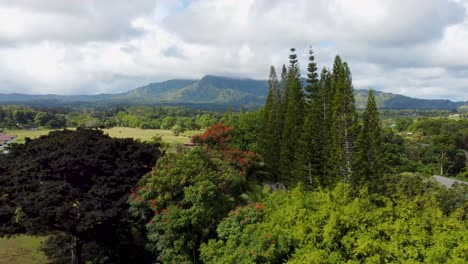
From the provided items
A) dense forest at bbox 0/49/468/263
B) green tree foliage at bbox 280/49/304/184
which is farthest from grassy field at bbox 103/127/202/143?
dense forest at bbox 0/49/468/263

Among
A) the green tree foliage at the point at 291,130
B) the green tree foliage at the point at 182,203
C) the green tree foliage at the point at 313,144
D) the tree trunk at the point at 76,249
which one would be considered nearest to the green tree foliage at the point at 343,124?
the green tree foliage at the point at 313,144

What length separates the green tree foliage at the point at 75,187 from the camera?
14305mm

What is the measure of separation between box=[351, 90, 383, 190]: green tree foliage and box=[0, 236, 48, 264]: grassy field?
780 inches

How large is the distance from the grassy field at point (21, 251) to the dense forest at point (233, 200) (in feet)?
2.56

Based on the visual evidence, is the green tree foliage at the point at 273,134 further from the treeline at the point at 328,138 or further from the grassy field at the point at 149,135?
the grassy field at the point at 149,135

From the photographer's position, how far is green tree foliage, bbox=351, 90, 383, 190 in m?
24.1

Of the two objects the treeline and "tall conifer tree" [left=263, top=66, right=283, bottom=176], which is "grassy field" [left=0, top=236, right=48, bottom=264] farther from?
"tall conifer tree" [left=263, top=66, right=283, bottom=176]

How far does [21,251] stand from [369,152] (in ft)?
75.0

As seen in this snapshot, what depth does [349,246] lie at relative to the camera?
32.9 ft

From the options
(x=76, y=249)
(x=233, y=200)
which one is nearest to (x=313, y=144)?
(x=233, y=200)

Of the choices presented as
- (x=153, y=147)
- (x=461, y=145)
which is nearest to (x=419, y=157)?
(x=461, y=145)

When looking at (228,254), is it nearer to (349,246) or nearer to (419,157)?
(349,246)

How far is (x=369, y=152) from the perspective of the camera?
2531cm

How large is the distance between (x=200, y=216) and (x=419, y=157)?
5839 centimetres
